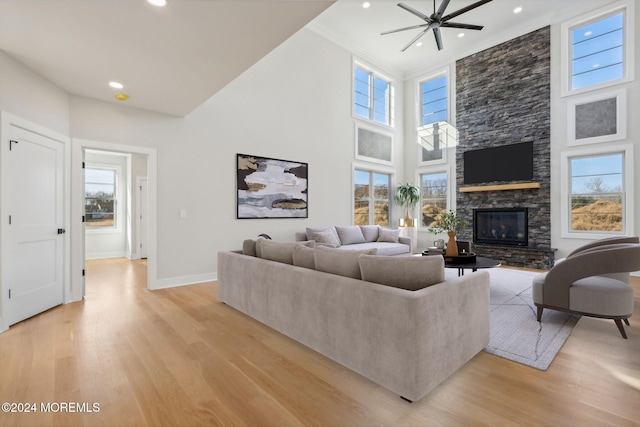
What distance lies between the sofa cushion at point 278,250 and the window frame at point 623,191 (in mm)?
5914

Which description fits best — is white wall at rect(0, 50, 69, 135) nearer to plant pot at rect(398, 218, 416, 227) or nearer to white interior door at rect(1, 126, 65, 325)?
white interior door at rect(1, 126, 65, 325)

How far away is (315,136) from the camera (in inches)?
250

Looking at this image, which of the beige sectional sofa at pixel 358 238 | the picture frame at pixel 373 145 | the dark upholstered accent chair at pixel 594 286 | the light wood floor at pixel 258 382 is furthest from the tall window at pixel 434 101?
the light wood floor at pixel 258 382

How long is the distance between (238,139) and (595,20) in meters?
7.33

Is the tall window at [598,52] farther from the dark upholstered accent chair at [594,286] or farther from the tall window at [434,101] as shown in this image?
the dark upholstered accent chair at [594,286]

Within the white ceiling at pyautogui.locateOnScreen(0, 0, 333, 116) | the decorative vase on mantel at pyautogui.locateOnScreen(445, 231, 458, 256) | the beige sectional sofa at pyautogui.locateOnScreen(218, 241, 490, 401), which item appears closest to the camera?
the beige sectional sofa at pyautogui.locateOnScreen(218, 241, 490, 401)

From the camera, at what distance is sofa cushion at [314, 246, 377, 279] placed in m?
2.19

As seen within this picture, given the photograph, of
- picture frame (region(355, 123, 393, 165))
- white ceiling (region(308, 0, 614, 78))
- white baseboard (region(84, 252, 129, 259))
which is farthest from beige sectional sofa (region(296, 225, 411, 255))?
white baseboard (region(84, 252, 129, 259))

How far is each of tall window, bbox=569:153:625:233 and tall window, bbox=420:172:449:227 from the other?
259cm

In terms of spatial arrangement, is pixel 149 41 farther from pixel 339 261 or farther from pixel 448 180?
pixel 448 180

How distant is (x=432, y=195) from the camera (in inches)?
318

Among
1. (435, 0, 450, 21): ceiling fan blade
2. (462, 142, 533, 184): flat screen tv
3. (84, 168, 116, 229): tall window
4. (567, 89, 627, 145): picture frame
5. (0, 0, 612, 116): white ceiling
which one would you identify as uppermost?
(435, 0, 450, 21): ceiling fan blade

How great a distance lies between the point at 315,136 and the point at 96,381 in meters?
5.42

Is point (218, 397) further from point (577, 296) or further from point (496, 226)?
point (496, 226)
